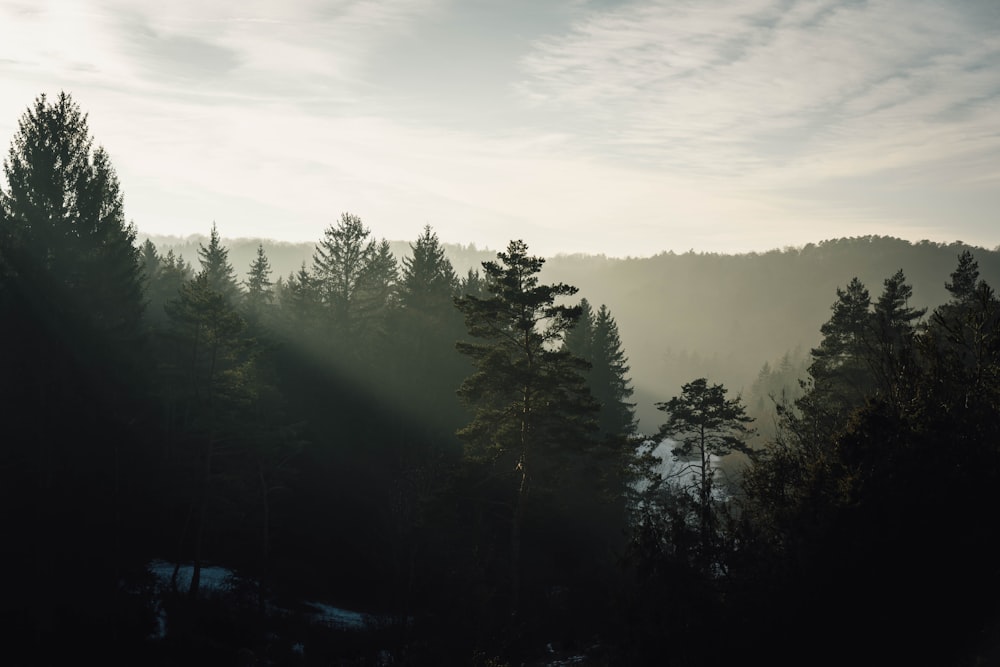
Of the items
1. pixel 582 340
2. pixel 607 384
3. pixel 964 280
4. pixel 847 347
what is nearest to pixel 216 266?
pixel 582 340

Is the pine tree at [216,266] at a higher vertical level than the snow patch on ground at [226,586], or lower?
higher

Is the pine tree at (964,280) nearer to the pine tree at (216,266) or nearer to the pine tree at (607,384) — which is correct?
the pine tree at (607,384)

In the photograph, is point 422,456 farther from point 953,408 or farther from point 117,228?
point 953,408

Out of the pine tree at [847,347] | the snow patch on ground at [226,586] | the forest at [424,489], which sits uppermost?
the pine tree at [847,347]

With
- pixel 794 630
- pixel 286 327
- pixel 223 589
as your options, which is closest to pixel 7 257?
pixel 223 589

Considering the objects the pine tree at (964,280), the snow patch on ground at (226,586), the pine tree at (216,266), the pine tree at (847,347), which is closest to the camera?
the snow patch on ground at (226,586)

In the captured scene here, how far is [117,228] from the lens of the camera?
91.9 ft

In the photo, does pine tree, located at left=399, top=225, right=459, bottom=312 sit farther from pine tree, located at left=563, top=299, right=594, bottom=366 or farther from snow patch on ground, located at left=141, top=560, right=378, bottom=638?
snow patch on ground, located at left=141, top=560, right=378, bottom=638

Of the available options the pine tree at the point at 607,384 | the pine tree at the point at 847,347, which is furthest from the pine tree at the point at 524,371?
the pine tree at the point at 607,384

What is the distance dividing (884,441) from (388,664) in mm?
14123

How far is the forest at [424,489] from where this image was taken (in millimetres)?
9977

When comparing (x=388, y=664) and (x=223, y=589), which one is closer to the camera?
(x=388, y=664)

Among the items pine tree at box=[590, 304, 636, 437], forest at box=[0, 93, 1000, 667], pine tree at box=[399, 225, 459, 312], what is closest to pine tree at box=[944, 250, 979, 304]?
forest at box=[0, 93, 1000, 667]

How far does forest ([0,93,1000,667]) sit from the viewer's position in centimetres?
998
